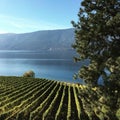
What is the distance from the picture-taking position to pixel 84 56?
961 inches

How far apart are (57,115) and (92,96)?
1018 cm

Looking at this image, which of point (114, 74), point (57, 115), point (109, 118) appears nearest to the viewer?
point (114, 74)

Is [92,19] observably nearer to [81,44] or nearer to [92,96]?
[81,44]

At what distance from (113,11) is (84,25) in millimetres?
2900

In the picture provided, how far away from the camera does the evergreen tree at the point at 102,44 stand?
2197 cm

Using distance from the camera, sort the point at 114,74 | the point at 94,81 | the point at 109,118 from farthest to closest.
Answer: the point at 94,81
the point at 109,118
the point at 114,74

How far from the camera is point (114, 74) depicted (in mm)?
21219

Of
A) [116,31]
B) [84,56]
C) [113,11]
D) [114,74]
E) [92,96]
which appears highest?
[113,11]

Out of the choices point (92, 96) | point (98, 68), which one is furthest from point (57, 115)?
point (98, 68)

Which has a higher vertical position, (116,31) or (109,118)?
(116,31)

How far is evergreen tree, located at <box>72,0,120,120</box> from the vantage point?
22.0m

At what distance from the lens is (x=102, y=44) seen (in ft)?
76.9

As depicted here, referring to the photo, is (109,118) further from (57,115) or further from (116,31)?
(57,115)

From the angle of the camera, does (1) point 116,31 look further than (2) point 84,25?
No
